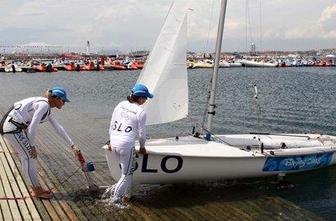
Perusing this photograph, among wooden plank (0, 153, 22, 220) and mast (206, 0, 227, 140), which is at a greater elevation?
mast (206, 0, 227, 140)

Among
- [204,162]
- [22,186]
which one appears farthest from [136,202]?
[22,186]

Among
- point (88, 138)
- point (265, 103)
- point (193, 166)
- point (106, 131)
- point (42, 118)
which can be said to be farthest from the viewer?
point (265, 103)

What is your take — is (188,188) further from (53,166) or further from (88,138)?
(88,138)

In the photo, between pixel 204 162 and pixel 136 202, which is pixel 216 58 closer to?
pixel 204 162

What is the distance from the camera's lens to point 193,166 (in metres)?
10.6

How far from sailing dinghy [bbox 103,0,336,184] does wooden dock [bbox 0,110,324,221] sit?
0.48 metres

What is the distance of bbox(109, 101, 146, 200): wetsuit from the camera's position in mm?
9266

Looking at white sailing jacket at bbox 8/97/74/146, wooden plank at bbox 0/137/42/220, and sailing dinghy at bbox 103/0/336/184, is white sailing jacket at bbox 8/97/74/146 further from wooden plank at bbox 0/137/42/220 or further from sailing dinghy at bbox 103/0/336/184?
sailing dinghy at bbox 103/0/336/184

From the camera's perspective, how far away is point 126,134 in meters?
9.29

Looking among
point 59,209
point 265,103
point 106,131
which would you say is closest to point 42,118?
point 59,209

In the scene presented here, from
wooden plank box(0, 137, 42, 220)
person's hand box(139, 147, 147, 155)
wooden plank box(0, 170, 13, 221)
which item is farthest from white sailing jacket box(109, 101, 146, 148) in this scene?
wooden plank box(0, 170, 13, 221)

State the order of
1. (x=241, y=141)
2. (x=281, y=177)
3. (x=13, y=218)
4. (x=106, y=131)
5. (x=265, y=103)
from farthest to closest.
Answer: (x=265, y=103) < (x=106, y=131) < (x=241, y=141) < (x=281, y=177) < (x=13, y=218)

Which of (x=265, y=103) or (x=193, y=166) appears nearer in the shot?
(x=193, y=166)

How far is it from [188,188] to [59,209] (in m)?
3.50
